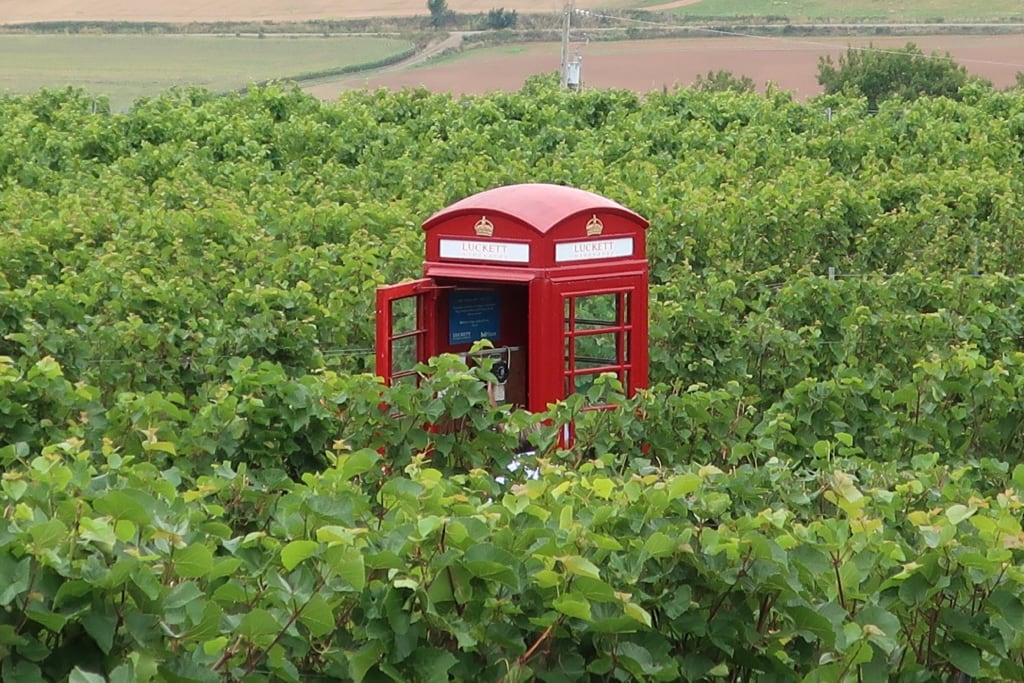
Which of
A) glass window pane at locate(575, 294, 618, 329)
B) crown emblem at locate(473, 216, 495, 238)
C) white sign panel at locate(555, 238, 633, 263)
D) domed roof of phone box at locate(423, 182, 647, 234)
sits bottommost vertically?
glass window pane at locate(575, 294, 618, 329)

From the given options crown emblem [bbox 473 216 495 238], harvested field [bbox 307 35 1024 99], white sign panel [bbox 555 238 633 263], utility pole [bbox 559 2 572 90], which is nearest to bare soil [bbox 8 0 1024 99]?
harvested field [bbox 307 35 1024 99]

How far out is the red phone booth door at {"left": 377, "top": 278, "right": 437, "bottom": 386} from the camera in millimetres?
11164

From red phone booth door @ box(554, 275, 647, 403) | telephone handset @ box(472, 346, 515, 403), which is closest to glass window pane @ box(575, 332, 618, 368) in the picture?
red phone booth door @ box(554, 275, 647, 403)

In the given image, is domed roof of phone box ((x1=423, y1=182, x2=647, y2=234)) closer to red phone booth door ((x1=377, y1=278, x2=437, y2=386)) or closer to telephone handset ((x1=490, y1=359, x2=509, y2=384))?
red phone booth door ((x1=377, y1=278, x2=437, y2=386))

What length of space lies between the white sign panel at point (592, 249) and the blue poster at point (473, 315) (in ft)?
2.68

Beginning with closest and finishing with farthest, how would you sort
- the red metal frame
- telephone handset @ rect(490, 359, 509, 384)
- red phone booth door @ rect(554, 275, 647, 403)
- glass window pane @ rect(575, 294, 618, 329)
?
the red metal frame
red phone booth door @ rect(554, 275, 647, 403)
telephone handset @ rect(490, 359, 509, 384)
glass window pane @ rect(575, 294, 618, 329)

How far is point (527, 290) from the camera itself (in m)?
11.8

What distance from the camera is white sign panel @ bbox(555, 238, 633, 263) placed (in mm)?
11227

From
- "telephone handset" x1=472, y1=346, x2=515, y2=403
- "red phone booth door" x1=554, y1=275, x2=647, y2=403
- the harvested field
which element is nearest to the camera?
"red phone booth door" x1=554, y1=275, x2=647, y2=403

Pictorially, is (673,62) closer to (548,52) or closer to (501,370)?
(548,52)

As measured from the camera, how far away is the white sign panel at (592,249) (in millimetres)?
11227

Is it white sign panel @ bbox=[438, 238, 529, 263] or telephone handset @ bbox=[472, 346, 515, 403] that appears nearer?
white sign panel @ bbox=[438, 238, 529, 263]

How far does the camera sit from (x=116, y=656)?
4902 mm

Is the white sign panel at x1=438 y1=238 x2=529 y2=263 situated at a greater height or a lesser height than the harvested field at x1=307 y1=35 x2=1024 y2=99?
greater
